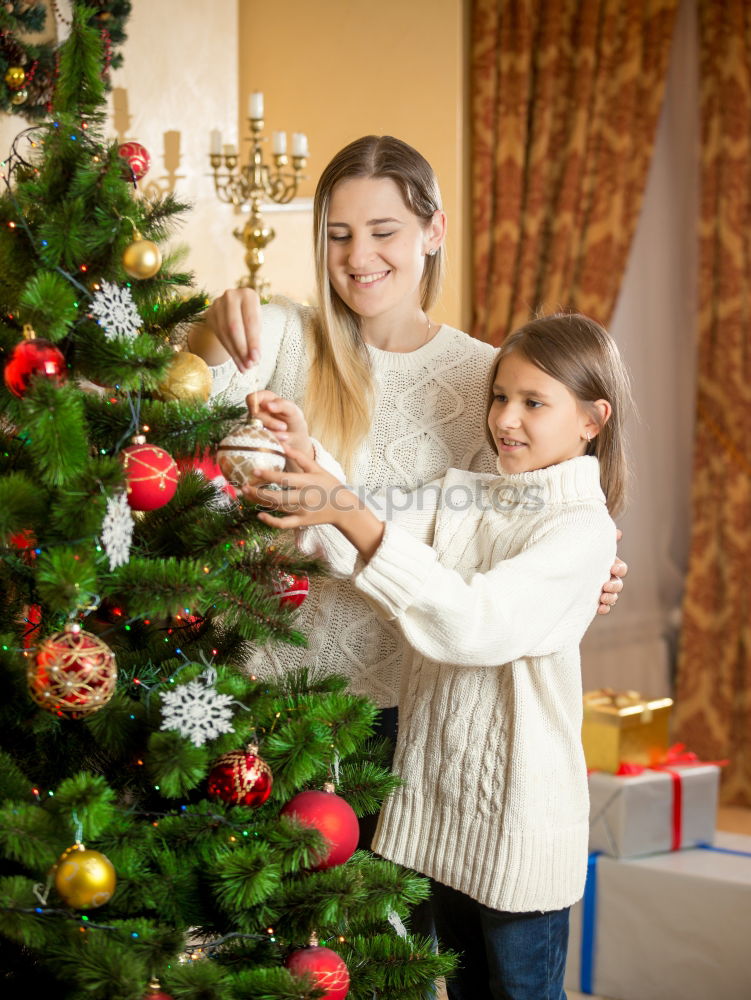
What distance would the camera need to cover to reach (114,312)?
1.10 m

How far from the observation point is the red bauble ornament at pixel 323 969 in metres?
1.12

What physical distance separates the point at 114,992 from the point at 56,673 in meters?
0.30

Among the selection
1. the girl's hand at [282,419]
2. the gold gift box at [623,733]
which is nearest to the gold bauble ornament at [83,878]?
the girl's hand at [282,419]

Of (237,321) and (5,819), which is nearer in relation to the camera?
(5,819)

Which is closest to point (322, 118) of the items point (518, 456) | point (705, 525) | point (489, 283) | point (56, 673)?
point (489, 283)

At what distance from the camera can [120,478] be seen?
3.40 feet

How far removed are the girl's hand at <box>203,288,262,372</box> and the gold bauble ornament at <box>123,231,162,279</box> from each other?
12.6 inches

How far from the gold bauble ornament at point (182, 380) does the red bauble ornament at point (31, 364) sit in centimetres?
15

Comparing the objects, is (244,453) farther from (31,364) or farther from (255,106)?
(255,106)

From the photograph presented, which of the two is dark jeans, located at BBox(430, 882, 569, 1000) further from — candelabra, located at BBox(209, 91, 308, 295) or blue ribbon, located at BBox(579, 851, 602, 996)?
candelabra, located at BBox(209, 91, 308, 295)

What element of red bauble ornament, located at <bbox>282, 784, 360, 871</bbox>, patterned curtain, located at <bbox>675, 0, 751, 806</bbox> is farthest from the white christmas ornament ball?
patterned curtain, located at <bbox>675, 0, 751, 806</bbox>

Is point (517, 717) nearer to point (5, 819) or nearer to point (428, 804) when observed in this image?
point (428, 804)

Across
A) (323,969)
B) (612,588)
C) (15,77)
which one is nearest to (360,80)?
(15,77)

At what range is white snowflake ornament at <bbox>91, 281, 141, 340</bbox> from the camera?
43.0 inches
